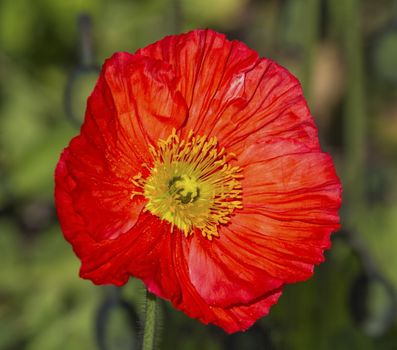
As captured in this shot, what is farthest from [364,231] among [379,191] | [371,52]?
[371,52]

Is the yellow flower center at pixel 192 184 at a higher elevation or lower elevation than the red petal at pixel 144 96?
lower

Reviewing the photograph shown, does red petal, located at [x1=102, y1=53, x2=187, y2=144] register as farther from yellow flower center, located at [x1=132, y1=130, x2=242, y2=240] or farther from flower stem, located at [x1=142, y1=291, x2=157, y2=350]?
flower stem, located at [x1=142, y1=291, x2=157, y2=350]

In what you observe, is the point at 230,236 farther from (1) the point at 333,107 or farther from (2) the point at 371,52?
(1) the point at 333,107

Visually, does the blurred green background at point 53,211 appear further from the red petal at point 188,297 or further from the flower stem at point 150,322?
the flower stem at point 150,322

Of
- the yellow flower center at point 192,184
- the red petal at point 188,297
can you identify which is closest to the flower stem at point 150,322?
the red petal at point 188,297

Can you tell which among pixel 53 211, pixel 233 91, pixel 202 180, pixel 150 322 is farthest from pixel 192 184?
pixel 53 211

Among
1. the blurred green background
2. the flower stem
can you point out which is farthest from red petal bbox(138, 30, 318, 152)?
the blurred green background
